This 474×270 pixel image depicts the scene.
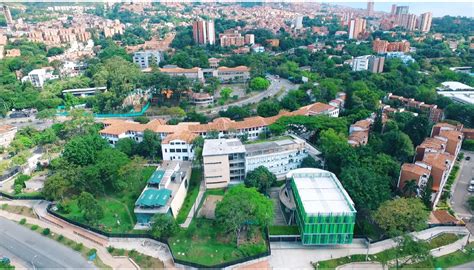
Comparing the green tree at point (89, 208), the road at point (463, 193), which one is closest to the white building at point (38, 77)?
the green tree at point (89, 208)

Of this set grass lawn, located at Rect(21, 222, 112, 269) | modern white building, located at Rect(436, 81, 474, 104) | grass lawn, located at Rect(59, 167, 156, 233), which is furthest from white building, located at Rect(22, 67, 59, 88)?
modern white building, located at Rect(436, 81, 474, 104)

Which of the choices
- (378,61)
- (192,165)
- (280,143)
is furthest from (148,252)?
(378,61)

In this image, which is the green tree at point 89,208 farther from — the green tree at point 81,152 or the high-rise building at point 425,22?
the high-rise building at point 425,22

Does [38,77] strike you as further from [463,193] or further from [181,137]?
[463,193]

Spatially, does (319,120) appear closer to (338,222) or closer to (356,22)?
(338,222)

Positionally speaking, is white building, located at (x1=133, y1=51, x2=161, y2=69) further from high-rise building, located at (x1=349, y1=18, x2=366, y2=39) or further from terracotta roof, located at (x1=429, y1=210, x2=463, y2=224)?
high-rise building, located at (x1=349, y1=18, x2=366, y2=39)

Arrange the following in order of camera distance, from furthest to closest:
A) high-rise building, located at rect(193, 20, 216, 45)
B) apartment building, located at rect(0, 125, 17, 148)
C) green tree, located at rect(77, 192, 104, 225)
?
high-rise building, located at rect(193, 20, 216, 45) → apartment building, located at rect(0, 125, 17, 148) → green tree, located at rect(77, 192, 104, 225)
